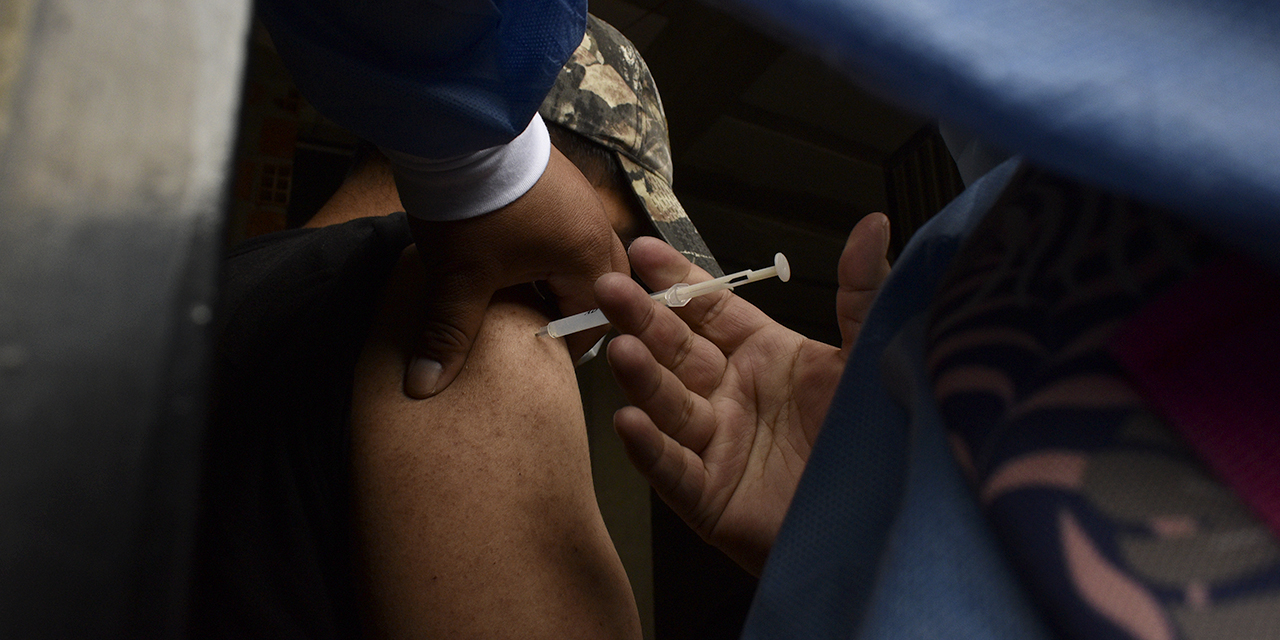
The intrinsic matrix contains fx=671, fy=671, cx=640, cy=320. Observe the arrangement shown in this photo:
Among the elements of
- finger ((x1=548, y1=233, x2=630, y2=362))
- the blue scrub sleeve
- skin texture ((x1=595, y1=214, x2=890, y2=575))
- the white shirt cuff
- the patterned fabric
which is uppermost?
the patterned fabric

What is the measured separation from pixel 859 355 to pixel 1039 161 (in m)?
0.15

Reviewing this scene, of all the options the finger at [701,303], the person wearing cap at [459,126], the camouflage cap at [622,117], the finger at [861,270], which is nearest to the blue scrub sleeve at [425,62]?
the person wearing cap at [459,126]

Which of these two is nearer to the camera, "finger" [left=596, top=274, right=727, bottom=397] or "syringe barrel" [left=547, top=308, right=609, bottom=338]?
"finger" [left=596, top=274, right=727, bottom=397]

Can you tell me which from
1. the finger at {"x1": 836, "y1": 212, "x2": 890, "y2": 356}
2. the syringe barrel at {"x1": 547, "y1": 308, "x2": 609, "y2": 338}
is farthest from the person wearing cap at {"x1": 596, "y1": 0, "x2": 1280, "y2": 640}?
the syringe barrel at {"x1": 547, "y1": 308, "x2": 609, "y2": 338}

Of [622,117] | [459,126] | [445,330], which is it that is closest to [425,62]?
[459,126]

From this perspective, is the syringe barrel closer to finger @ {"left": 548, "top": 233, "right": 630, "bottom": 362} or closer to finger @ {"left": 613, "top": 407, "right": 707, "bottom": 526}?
finger @ {"left": 548, "top": 233, "right": 630, "bottom": 362}

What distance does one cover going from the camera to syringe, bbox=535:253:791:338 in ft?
2.49

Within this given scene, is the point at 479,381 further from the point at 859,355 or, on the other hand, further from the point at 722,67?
the point at 722,67

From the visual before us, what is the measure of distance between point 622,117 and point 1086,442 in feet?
3.56

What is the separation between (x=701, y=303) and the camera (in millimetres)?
836

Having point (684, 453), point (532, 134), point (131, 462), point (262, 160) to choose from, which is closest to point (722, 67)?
point (262, 160)

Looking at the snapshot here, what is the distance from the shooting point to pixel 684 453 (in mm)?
655

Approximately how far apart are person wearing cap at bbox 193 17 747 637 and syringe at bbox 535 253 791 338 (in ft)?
0.17

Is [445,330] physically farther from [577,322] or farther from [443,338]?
[577,322]
